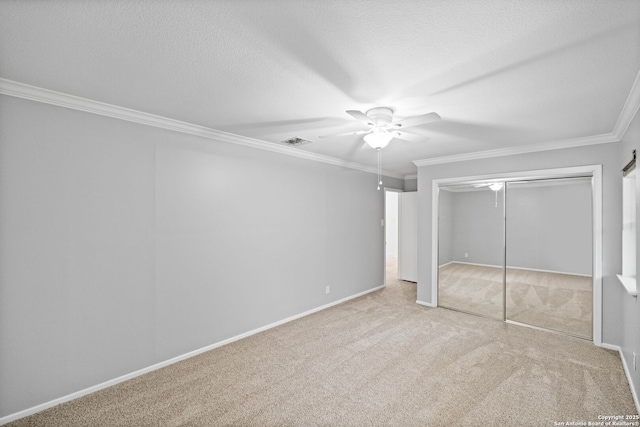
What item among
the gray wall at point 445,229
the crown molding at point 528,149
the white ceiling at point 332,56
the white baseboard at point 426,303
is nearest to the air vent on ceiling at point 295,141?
the white ceiling at point 332,56

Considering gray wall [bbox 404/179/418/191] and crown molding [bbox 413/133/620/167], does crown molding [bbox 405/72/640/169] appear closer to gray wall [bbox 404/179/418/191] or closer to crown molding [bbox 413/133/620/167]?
crown molding [bbox 413/133/620/167]

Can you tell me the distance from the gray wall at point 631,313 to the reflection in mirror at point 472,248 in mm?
1282

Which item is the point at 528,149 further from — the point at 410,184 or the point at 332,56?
the point at 332,56

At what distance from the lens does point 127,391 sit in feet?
8.07

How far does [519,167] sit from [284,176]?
3.26 metres

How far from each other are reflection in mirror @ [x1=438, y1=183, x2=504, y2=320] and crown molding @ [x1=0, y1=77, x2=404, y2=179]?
2.69 m

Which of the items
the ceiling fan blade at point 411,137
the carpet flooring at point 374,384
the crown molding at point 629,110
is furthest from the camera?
the ceiling fan blade at point 411,137

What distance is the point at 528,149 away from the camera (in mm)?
3809

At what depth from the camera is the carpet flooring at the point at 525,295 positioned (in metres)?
3.63

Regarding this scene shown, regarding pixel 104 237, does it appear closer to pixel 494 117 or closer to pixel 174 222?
pixel 174 222

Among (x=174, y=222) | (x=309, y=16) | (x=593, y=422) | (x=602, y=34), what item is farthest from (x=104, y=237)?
(x=593, y=422)

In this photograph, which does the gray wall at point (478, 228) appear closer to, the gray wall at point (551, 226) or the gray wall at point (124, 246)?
the gray wall at point (551, 226)

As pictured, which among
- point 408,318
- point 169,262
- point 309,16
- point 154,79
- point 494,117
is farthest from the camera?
point 408,318

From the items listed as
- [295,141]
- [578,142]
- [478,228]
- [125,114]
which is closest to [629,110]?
[578,142]
